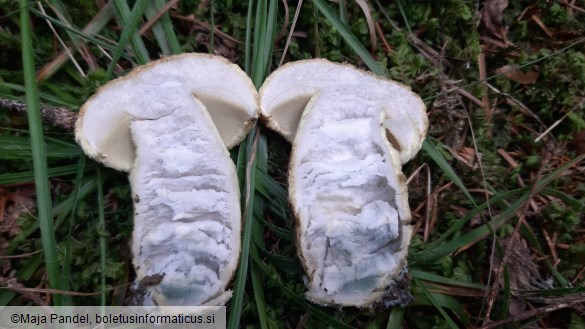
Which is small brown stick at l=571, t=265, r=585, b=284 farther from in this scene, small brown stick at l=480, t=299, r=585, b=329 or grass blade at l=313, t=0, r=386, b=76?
grass blade at l=313, t=0, r=386, b=76

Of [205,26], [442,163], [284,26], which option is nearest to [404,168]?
[442,163]

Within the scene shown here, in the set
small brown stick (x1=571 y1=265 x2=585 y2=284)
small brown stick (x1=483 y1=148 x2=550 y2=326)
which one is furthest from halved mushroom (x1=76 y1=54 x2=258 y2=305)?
small brown stick (x1=571 y1=265 x2=585 y2=284)

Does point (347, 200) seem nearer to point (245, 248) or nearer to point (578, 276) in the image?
point (245, 248)

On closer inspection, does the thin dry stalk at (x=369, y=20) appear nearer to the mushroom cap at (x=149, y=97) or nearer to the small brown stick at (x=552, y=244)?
the mushroom cap at (x=149, y=97)

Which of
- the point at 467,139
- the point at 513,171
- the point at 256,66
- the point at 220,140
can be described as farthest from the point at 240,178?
the point at 513,171

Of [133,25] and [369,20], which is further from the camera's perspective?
[369,20]
